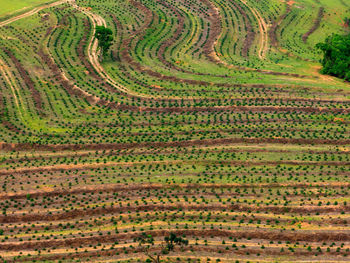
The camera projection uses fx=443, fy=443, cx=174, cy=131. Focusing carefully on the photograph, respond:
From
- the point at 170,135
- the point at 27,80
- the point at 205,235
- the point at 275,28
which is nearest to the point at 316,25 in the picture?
the point at 275,28

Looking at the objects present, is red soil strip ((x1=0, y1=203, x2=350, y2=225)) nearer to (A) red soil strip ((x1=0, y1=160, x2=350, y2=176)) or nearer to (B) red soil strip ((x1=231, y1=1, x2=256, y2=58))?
(A) red soil strip ((x1=0, y1=160, x2=350, y2=176))

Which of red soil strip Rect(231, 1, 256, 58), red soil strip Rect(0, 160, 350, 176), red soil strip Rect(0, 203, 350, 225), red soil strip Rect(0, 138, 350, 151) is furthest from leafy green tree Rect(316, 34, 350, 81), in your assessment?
red soil strip Rect(0, 203, 350, 225)

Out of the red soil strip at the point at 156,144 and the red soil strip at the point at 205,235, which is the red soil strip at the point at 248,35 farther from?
the red soil strip at the point at 205,235

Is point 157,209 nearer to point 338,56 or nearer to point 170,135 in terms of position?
point 170,135

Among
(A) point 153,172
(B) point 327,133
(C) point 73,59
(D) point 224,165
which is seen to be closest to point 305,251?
(D) point 224,165

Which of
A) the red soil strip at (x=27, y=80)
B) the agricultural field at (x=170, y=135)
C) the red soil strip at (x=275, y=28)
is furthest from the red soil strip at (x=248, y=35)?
the red soil strip at (x=27, y=80)

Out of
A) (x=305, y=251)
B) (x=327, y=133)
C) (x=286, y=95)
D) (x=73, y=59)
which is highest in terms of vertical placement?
(x=73, y=59)

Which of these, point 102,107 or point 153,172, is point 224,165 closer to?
point 153,172

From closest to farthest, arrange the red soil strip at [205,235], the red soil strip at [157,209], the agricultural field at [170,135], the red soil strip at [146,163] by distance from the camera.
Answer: the red soil strip at [205,235] < the agricultural field at [170,135] < the red soil strip at [157,209] < the red soil strip at [146,163]
